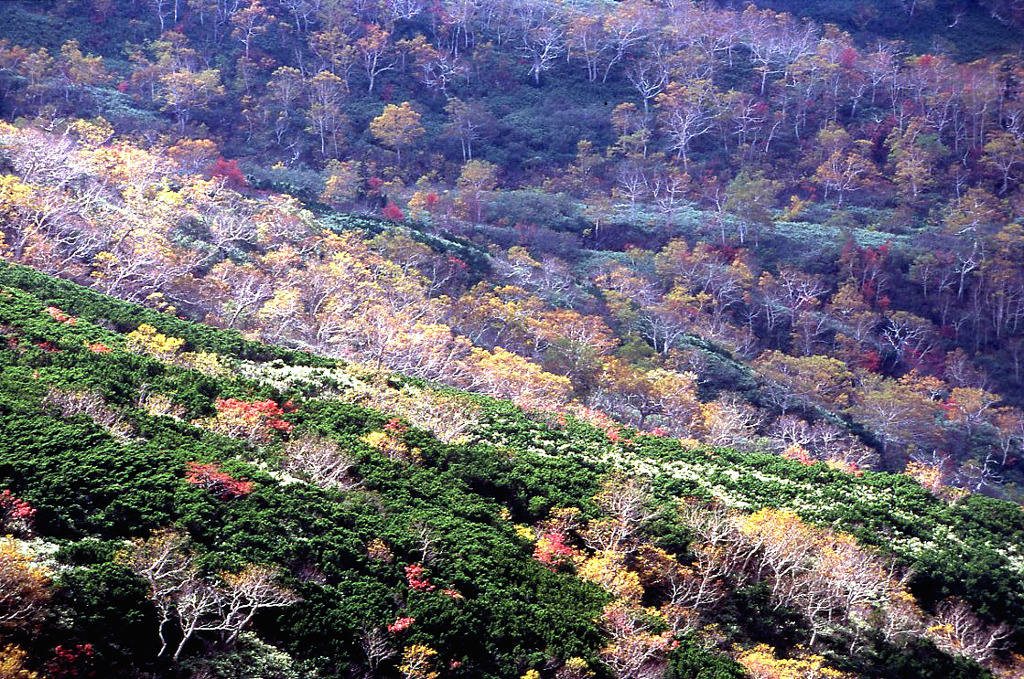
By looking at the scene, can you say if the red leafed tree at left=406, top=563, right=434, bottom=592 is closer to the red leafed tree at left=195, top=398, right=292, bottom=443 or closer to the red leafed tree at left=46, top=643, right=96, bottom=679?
the red leafed tree at left=46, top=643, right=96, bottom=679

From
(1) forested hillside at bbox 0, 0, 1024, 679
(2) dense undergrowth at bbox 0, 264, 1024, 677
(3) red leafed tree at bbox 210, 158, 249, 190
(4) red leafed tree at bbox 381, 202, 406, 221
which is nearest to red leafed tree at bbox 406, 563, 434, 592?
(2) dense undergrowth at bbox 0, 264, 1024, 677

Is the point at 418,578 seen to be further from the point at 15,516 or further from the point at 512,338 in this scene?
the point at 512,338

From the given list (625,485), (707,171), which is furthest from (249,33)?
(625,485)

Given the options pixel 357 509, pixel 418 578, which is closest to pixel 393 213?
pixel 357 509

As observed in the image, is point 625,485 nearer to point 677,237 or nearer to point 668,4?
point 677,237

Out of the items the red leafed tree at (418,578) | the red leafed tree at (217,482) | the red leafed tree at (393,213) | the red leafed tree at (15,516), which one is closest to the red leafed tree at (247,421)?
the red leafed tree at (217,482)

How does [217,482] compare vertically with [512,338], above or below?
above
